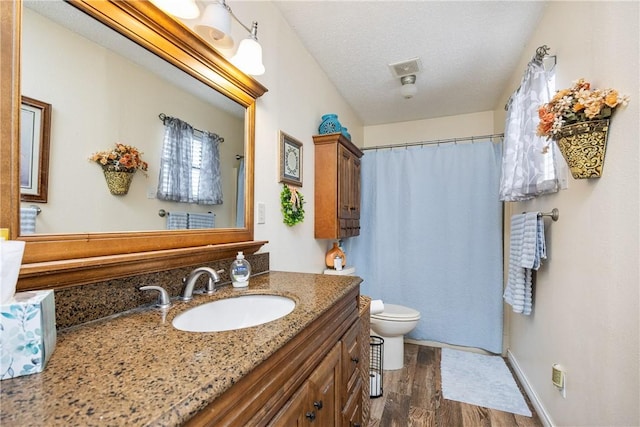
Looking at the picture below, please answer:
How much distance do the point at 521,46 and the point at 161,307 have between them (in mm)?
2527

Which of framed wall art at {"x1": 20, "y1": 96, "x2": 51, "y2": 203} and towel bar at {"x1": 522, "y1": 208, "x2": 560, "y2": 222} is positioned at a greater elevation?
framed wall art at {"x1": 20, "y1": 96, "x2": 51, "y2": 203}

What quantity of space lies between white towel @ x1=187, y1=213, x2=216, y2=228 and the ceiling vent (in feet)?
5.87

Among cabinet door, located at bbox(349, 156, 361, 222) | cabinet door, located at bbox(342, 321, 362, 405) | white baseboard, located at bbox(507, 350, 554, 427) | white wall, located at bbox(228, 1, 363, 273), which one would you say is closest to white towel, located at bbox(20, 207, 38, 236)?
white wall, located at bbox(228, 1, 363, 273)

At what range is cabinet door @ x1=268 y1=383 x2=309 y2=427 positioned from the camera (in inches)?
26.7

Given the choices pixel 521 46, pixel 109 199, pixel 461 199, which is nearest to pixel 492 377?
pixel 461 199

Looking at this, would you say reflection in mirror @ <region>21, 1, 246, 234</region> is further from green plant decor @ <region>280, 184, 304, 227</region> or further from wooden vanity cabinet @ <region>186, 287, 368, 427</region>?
green plant decor @ <region>280, 184, 304, 227</region>

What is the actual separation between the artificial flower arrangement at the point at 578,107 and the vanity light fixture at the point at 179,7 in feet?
4.44

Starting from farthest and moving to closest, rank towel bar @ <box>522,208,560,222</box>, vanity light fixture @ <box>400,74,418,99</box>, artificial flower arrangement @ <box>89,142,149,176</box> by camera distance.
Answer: vanity light fixture @ <box>400,74,418,99</box> → towel bar @ <box>522,208,560,222</box> → artificial flower arrangement @ <box>89,142,149,176</box>

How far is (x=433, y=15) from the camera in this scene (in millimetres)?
1690

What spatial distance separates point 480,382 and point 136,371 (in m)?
2.34

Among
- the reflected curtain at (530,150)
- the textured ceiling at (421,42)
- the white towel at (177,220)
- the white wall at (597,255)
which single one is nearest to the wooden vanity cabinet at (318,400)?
the white towel at (177,220)

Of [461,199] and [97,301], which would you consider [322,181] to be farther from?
[97,301]

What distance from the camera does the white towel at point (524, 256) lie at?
1595mm

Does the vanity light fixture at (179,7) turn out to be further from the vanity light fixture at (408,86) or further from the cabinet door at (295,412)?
the vanity light fixture at (408,86)
